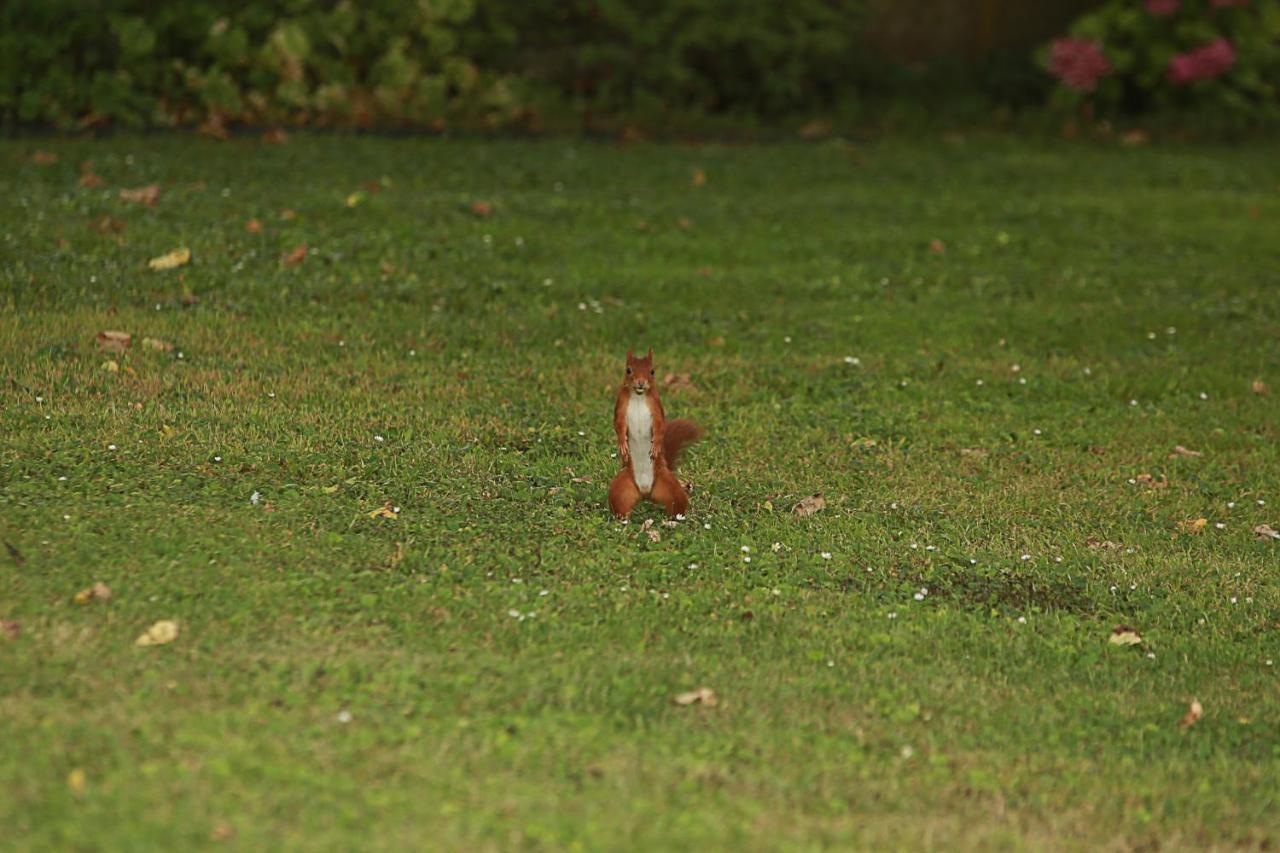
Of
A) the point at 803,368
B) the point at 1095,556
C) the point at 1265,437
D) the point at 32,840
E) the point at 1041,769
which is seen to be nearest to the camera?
the point at 32,840

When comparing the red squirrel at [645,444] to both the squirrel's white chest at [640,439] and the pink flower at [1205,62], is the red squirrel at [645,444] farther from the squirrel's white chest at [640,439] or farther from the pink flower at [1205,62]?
the pink flower at [1205,62]

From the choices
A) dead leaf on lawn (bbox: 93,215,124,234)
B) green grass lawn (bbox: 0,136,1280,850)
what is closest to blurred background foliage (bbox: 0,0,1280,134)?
green grass lawn (bbox: 0,136,1280,850)

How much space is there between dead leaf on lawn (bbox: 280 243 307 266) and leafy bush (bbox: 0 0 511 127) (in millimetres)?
3737

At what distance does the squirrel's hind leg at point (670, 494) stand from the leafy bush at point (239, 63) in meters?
7.74

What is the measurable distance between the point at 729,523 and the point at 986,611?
1.01 m

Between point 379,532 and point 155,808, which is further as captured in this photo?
point 379,532

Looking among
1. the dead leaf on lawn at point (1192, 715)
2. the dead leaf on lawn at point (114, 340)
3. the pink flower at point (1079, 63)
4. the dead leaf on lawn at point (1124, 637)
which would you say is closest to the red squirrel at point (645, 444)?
the dead leaf on lawn at point (1124, 637)

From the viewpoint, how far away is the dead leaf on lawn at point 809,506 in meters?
5.69

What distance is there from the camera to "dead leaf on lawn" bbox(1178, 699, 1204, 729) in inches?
171

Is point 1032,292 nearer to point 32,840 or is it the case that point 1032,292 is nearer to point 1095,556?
point 1095,556

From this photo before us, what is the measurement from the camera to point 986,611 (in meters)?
4.97

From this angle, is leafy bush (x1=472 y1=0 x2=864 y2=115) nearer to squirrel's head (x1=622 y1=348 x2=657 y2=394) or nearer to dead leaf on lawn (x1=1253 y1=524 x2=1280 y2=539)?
dead leaf on lawn (x1=1253 y1=524 x2=1280 y2=539)

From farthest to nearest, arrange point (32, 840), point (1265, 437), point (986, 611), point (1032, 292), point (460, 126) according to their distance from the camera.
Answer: point (460, 126) → point (1032, 292) → point (1265, 437) → point (986, 611) → point (32, 840)

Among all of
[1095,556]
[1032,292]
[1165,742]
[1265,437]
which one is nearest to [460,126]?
[1032,292]
